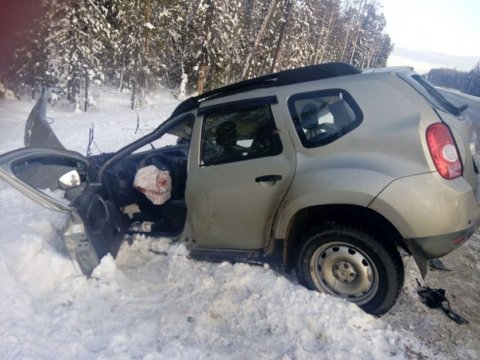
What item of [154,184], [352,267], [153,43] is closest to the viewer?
[352,267]

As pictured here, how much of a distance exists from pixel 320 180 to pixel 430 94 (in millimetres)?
1351

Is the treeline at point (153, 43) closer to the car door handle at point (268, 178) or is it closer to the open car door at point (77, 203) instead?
the open car door at point (77, 203)

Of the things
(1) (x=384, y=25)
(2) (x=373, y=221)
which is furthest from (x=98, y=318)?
(1) (x=384, y=25)

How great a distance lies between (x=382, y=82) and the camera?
328cm

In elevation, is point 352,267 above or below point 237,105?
below

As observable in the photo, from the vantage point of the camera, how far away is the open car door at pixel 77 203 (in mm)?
3455

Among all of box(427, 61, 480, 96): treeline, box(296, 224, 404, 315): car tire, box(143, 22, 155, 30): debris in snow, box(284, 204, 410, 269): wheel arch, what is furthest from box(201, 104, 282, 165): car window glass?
box(427, 61, 480, 96): treeline

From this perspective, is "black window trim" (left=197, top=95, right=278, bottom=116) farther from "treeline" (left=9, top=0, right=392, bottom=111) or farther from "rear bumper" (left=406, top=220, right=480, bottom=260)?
"treeline" (left=9, top=0, right=392, bottom=111)

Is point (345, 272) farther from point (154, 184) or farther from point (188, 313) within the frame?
point (154, 184)

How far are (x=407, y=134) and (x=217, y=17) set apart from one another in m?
22.2

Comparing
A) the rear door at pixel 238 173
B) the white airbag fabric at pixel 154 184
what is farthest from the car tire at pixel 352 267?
the white airbag fabric at pixel 154 184

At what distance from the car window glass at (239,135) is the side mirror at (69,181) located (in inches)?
55.5

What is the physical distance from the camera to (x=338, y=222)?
3.38 m

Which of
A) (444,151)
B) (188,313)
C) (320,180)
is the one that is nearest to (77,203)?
(188,313)
